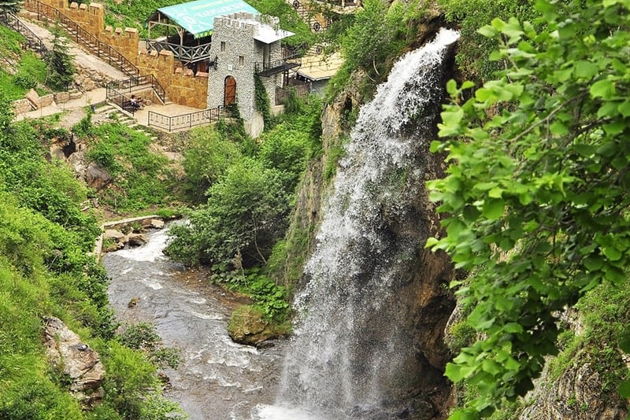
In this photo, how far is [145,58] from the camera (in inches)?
1809

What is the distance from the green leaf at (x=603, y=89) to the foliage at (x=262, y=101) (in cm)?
3787

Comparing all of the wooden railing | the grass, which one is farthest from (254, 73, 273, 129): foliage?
the wooden railing

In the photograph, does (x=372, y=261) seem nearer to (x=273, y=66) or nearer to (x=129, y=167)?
(x=129, y=167)

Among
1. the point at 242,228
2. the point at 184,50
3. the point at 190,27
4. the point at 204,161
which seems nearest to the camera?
the point at 242,228

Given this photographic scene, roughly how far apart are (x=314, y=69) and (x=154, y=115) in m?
9.57

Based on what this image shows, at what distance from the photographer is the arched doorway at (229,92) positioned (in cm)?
4459

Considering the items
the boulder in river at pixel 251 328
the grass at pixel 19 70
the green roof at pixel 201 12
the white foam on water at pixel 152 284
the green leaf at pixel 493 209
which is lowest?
the white foam on water at pixel 152 284

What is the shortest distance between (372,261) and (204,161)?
16.1 metres

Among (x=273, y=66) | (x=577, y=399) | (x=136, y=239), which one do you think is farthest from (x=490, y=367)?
(x=273, y=66)

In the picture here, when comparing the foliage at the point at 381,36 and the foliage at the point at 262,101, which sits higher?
the foliage at the point at 381,36

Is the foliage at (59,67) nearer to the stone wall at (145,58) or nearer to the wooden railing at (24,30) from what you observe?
the wooden railing at (24,30)

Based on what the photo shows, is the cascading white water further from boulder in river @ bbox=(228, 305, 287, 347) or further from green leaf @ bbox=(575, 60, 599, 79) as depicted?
green leaf @ bbox=(575, 60, 599, 79)

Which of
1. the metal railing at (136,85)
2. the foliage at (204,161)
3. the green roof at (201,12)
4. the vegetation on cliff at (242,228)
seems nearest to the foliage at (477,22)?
the vegetation on cliff at (242,228)

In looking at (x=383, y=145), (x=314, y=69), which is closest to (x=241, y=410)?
(x=383, y=145)
